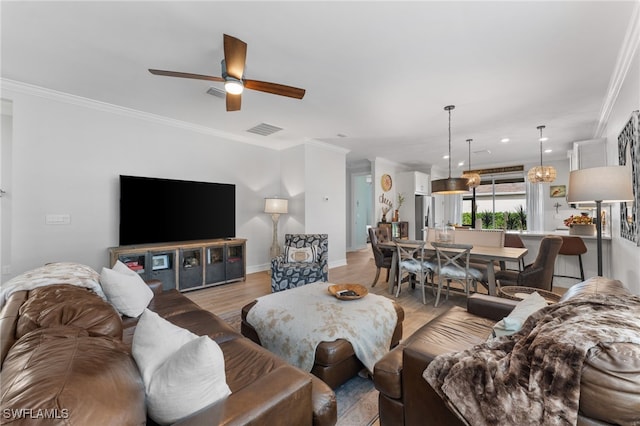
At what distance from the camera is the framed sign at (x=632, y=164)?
221cm

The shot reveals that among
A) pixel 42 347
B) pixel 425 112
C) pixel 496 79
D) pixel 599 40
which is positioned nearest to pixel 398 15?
pixel 496 79

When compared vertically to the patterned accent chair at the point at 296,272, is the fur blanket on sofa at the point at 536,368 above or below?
above

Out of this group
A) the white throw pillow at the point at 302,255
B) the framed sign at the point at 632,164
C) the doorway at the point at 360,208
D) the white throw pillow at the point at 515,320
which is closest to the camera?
the white throw pillow at the point at 515,320

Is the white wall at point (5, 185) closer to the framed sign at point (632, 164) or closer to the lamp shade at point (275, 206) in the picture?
the lamp shade at point (275, 206)

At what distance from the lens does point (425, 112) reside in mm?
3777

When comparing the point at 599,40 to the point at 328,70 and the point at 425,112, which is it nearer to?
the point at 425,112

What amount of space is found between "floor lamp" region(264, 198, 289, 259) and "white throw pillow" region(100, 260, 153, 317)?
3.02 m

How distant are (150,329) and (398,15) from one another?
2.42 meters

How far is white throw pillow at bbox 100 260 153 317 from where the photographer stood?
189 cm

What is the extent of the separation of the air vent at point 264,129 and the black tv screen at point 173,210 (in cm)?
106

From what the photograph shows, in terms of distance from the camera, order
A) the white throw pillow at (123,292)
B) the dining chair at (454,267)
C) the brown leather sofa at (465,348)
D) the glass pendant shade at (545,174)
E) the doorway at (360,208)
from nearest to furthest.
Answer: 1. the brown leather sofa at (465,348)
2. the white throw pillow at (123,292)
3. the dining chair at (454,267)
4. the glass pendant shade at (545,174)
5. the doorway at (360,208)

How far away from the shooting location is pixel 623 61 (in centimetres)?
247

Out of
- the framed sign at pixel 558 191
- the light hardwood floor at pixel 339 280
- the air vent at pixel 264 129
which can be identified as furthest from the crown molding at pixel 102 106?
the framed sign at pixel 558 191

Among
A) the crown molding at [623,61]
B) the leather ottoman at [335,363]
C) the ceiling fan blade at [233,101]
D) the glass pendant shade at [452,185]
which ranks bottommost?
the leather ottoman at [335,363]
